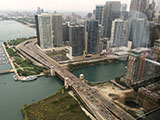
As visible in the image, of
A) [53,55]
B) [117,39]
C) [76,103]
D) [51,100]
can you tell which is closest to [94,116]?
[76,103]

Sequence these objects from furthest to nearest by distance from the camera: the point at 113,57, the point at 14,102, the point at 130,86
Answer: the point at 113,57 → the point at 130,86 → the point at 14,102

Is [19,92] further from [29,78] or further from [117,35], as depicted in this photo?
[117,35]

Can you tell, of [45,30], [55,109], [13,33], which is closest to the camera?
[55,109]

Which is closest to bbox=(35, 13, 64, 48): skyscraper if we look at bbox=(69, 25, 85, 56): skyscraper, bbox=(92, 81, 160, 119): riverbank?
bbox=(69, 25, 85, 56): skyscraper

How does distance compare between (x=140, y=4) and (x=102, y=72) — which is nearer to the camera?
(x=140, y=4)

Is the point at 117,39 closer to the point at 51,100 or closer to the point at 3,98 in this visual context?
the point at 51,100

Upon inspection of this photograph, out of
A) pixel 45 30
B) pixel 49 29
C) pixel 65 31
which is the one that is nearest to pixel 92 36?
pixel 49 29
